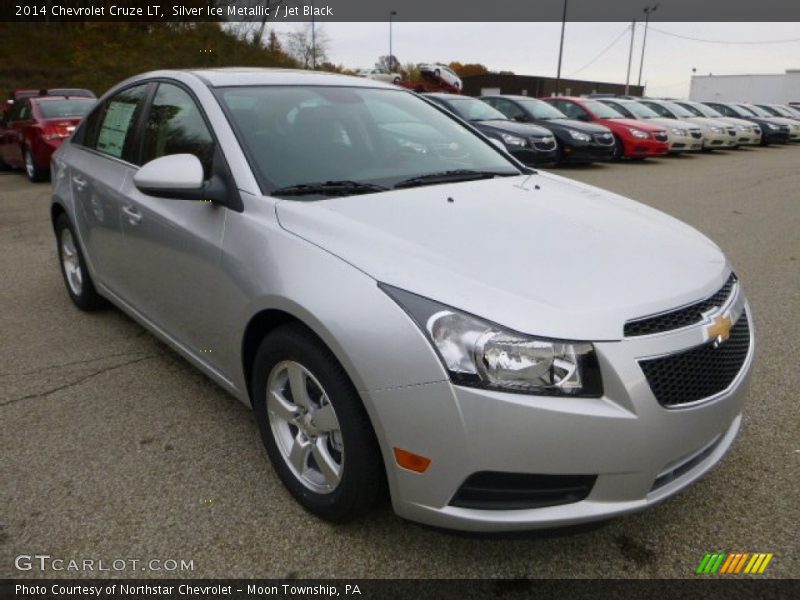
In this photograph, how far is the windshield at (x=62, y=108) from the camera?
10.4m

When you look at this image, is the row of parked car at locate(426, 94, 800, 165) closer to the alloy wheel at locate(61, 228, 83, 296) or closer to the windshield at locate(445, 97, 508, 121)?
the windshield at locate(445, 97, 508, 121)

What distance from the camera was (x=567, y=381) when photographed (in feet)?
5.81

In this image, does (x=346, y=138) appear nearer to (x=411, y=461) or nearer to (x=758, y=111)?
(x=411, y=461)

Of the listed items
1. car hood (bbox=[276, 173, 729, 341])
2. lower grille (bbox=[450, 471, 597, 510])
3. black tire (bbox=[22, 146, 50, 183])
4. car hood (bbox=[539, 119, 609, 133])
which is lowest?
black tire (bbox=[22, 146, 50, 183])

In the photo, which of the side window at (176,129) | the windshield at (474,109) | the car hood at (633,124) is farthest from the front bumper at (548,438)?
the car hood at (633,124)

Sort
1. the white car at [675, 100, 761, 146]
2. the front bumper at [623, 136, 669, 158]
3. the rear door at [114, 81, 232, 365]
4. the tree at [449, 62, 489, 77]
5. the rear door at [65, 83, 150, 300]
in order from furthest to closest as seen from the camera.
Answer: the tree at [449, 62, 489, 77] → the white car at [675, 100, 761, 146] → the front bumper at [623, 136, 669, 158] → the rear door at [65, 83, 150, 300] → the rear door at [114, 81, 232, 365]

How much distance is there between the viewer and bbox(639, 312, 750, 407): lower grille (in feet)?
5.94

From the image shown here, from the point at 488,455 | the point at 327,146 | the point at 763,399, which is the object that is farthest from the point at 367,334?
the point at 763,399

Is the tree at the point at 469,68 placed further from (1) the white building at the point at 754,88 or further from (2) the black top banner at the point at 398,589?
(2) the black top banner at the point at 398,589

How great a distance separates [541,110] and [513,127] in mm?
2269

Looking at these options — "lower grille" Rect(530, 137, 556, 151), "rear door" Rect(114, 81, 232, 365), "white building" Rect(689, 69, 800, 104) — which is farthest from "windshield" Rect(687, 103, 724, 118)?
"white building" Rect(689, 69, 800, 104)

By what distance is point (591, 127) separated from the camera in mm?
13617

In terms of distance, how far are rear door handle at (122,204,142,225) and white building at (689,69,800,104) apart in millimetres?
59412

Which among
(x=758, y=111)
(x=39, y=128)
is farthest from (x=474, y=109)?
(x=758, y=111)
